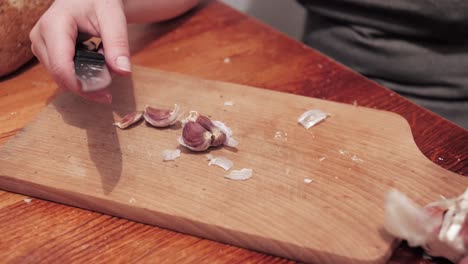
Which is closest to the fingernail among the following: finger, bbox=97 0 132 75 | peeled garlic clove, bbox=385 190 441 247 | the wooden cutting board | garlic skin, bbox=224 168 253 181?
finger, bbox=97 0 132 75

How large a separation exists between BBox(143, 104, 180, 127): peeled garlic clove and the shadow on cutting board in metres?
0.05

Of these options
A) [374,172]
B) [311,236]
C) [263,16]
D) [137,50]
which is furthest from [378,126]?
[263,16]

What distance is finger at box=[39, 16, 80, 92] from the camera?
72 cm

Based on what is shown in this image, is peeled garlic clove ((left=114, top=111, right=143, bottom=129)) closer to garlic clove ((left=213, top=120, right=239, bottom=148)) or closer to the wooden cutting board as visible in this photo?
the wooden cutting board

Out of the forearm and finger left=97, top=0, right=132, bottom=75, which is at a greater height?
finger left=97, top=0, right=132, bottom=75

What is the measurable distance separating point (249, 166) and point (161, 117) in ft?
0.53

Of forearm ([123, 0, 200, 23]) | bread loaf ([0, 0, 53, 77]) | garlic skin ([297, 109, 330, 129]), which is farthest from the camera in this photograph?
forearm ([123, 0, 200, 23])

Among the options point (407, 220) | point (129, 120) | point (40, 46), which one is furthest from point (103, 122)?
point (407, 220)

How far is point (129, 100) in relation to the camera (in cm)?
85

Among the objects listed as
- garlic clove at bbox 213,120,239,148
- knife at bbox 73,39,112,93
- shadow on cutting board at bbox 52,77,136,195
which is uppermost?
knife at bbox 73,39,112,93

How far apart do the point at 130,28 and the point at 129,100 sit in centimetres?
33

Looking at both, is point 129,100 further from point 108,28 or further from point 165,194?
point 165,194

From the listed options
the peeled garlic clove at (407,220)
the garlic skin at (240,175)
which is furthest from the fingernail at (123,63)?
the peeled garlic clove at (407,220)

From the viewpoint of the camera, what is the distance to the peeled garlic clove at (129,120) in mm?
777
